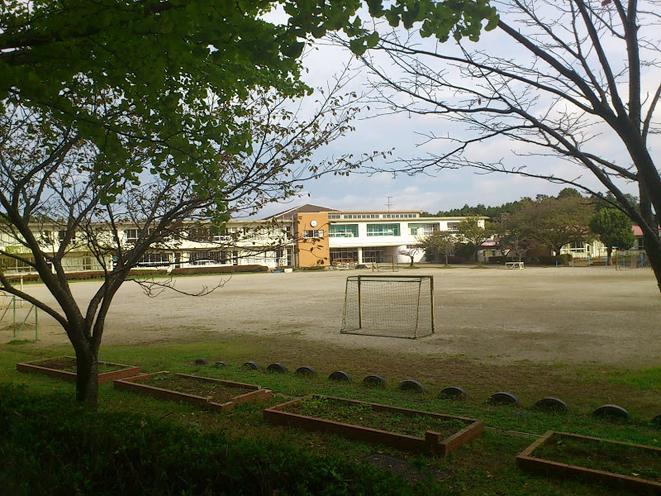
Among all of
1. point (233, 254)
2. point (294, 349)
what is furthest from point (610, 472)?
point (294, 349)

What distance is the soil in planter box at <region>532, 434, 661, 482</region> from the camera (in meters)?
4.51

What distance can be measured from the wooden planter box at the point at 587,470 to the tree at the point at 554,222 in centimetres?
5559

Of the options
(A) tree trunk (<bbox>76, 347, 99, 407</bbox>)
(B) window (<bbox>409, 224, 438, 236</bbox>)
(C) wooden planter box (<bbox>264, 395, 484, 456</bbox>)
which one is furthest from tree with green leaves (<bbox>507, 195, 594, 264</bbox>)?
(A) tree trunk (<bbox>76, 347, 99, 407</bbox>)

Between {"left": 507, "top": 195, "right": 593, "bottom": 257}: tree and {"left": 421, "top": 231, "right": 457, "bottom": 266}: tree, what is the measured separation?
9502mm

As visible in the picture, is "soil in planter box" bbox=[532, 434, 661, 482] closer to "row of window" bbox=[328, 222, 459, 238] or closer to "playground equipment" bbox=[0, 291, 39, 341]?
"playground equipment" bbox=[0, 291, 39, 341]

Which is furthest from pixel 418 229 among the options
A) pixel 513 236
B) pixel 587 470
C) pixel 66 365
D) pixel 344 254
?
pixel 587 470

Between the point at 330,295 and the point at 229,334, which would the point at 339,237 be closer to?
the point at 330,295

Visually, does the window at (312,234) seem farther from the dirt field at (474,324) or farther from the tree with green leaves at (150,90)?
the dirt field at (474,324)

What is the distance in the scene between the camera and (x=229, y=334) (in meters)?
14.9

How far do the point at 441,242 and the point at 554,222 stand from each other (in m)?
14.5

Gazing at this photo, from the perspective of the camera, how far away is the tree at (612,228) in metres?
55.3

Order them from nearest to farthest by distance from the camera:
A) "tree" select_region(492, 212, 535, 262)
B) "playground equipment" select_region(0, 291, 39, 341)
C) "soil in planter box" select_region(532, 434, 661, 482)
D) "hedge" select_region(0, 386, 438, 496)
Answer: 1. "hedge" select_region(0, 386, 438, 496)
2. "soil in planter box" select_region(532, 434, 661, 482)
3. "playground equipment" select_region(0, 291, 39, 341)
4. "tree" select_region(492, 212, 535, 262)

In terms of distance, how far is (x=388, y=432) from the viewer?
547 cm

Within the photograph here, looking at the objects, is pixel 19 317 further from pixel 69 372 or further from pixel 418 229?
pixel 418 229
